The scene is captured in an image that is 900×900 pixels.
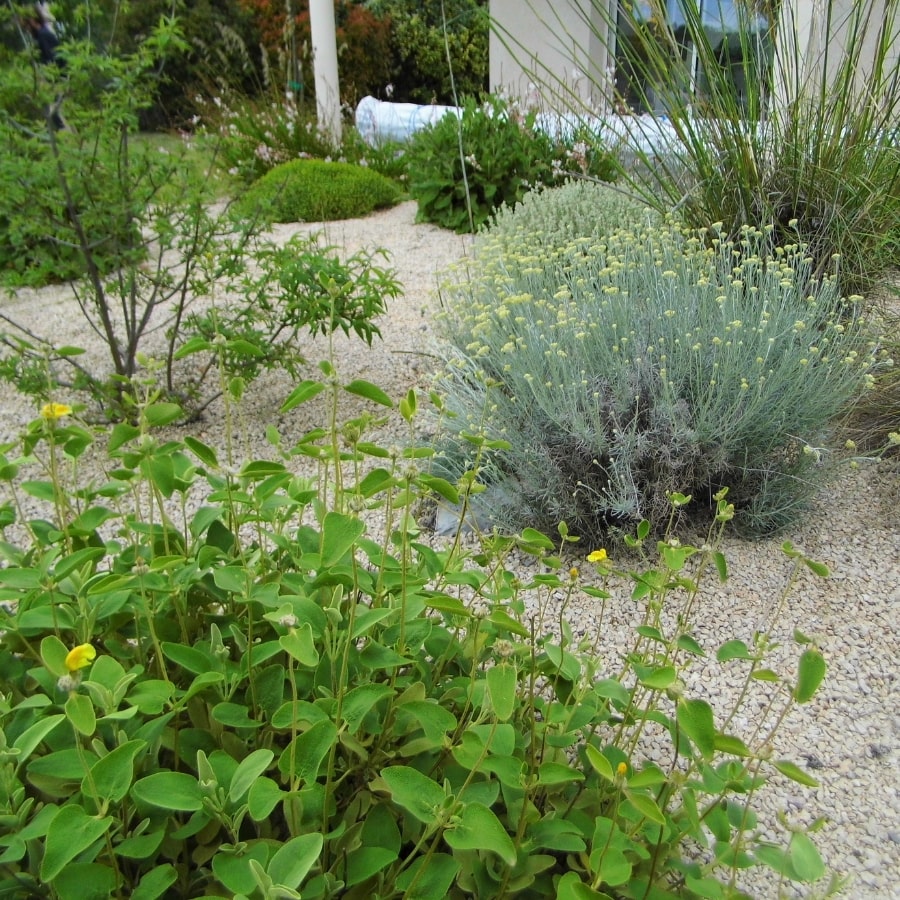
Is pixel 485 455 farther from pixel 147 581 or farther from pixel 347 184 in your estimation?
pixel 347 184

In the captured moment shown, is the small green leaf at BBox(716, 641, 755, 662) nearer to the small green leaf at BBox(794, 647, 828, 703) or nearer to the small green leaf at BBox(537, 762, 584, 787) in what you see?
the small green leaf at BBox(794, 647, 828, 703)

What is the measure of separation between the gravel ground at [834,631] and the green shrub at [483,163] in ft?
9.53

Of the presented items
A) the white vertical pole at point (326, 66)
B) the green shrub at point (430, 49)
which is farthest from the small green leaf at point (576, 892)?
the green shrub at point (430, 49)

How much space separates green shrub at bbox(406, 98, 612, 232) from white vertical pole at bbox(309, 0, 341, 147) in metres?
2.44

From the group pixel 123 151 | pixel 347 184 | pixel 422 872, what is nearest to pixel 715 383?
pixel 422 872

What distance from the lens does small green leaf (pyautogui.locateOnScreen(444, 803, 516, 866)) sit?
3.08 ft

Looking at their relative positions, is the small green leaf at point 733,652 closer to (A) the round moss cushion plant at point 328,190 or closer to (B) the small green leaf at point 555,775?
(B) the small green leaf at point 555,775

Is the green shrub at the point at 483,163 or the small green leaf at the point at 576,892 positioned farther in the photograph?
the green shrub at the point at 483,163

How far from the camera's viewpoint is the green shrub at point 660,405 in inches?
97.3

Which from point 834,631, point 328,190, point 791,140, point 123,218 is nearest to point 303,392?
point 834,631

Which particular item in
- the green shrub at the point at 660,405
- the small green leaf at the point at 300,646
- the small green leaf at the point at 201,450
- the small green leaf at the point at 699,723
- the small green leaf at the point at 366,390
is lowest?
the green shrub at the point at 660,405

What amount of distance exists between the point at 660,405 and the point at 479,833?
67.4 inches

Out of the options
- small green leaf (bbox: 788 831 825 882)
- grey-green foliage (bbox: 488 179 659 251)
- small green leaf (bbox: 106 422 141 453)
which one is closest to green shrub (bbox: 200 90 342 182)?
grey-green foliage (bbox: 488 179 659 251)

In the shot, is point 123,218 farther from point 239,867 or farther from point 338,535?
point 239,867
